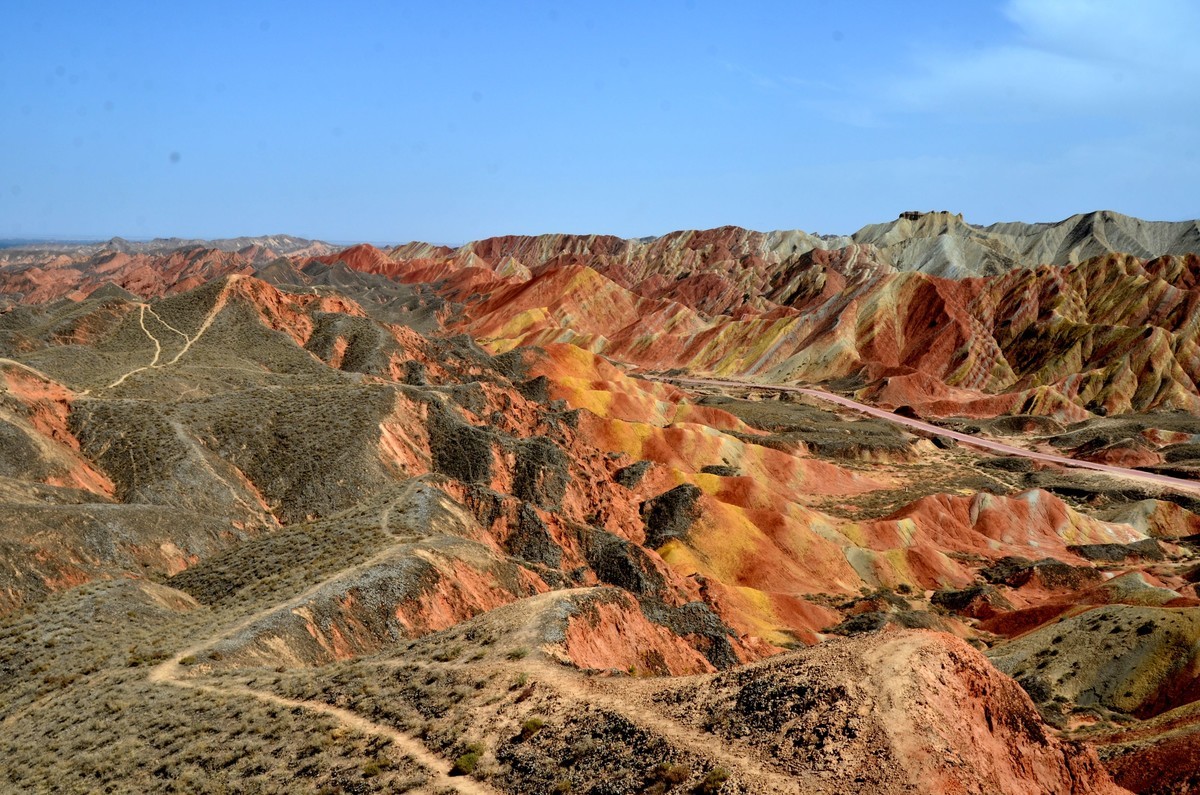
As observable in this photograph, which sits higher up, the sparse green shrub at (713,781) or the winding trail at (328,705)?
the sparse green shrub at (713,781)

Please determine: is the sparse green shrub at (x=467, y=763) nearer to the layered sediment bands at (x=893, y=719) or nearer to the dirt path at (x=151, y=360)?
the layered sediment bands at (x=893, y=719)

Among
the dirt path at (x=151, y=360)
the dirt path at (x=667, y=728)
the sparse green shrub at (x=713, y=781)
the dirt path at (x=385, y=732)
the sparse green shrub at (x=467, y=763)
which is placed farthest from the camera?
the dirt path at (x=151, y=360)

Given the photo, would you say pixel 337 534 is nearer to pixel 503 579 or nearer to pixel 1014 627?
pixel 503 579

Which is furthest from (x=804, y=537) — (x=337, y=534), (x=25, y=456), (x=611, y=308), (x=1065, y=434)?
(x=611, y=308)

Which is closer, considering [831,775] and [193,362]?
[831,775]

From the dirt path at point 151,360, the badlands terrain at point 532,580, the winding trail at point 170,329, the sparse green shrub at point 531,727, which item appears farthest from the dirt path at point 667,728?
the dirt path at point 151,360

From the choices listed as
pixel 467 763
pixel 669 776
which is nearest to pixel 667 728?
pixel 669 776

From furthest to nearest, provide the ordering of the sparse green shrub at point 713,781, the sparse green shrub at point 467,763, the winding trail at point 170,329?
the winding trail at point 170,329, the sparse green shrub at point 467,763, the sparse green shrub at point 713,781
